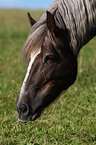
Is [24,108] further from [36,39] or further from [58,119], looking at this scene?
[58,119]

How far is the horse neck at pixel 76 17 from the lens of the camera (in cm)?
235

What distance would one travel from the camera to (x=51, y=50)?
2314 mm

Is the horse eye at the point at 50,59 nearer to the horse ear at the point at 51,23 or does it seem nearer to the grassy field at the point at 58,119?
the horse ear at the point at 51,23

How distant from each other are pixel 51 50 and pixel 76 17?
16.0 inches

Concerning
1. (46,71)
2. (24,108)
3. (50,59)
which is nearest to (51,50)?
(50,59)

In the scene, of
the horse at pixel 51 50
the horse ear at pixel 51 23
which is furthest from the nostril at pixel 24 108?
the horse ear at pixel 51 23

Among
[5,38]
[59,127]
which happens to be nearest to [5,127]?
[59,127]

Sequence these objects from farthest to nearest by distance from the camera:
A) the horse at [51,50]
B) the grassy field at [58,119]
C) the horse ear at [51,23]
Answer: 1. the grassy field at [58,119]
2. the horse at [51,50]
3. the horse ear at [51,23]

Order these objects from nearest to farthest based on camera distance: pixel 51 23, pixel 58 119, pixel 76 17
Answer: pixel 51 23
pixel 76 17
pixel 58 119

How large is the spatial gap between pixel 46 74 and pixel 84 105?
132 centimetres

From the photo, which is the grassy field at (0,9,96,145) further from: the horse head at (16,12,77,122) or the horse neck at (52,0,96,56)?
the horse neck at (52,0,96,56)

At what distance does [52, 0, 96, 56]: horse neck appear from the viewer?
235cm

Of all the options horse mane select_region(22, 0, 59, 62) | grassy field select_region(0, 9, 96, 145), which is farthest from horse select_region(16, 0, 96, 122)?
grassy field select_region(0, 9, 96, 145)

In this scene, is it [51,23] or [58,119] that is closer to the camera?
[51,23]
